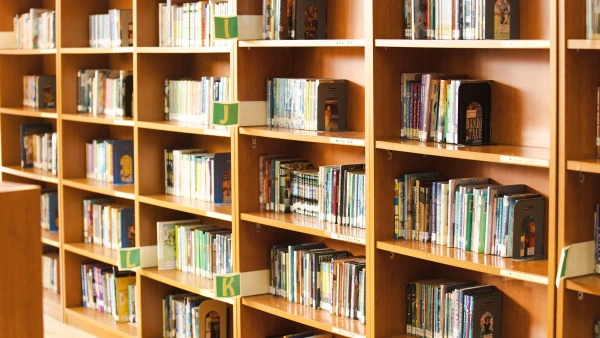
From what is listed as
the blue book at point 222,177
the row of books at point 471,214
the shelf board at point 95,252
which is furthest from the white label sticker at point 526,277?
the shelf board at point 95,252

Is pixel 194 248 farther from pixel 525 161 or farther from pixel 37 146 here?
pixel 525 161

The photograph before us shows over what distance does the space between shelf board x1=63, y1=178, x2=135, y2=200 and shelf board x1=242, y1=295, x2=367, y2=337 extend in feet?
3.72

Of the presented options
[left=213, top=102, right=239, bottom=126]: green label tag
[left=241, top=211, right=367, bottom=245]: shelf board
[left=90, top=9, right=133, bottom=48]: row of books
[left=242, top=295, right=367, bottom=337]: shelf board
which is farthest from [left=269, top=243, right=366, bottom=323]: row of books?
[left=90, top=9, right=133, bottom=48]: row of books

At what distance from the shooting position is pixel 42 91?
5711 millimetres

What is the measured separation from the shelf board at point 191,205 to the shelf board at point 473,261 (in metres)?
1.04

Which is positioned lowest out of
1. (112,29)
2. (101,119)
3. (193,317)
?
(193,317)

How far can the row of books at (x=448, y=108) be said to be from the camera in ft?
10.2

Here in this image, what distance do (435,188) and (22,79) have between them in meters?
3.57

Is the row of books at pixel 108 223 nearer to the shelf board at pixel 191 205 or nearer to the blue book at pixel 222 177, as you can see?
the shelf board at pixel 191 205

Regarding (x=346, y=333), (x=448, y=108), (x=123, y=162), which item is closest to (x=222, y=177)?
(x=123, y=162)

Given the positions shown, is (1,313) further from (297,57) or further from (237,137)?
(297,57)

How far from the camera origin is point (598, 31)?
2.67m

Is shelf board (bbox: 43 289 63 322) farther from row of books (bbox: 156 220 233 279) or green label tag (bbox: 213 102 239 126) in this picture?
green label tag (bbox: 213 102 239 126)

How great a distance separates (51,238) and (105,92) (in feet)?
3.51
